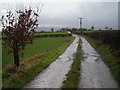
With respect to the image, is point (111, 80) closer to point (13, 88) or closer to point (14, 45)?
point (13, 88)

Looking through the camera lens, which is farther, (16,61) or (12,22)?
(16,61)

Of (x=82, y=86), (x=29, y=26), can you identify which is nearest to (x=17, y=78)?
(x=82, y=86)

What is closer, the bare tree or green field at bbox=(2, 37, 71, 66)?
the bare tree

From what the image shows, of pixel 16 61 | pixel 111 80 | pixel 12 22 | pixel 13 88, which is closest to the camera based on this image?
pixel 13 88

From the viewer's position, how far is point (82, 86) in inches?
311

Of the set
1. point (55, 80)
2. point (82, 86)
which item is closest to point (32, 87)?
point (55, 80)

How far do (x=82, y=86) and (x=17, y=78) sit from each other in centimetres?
357

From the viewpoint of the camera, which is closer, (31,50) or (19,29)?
(19,29)

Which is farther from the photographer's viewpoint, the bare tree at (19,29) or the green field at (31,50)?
the green field at (31,50)

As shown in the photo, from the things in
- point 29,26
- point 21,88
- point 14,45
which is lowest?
point 21,88

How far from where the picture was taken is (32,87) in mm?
7910

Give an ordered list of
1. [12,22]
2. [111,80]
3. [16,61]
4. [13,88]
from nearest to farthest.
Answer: [13,88] < [111,80] < [12,22] < [16,61]

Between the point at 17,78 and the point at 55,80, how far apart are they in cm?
205

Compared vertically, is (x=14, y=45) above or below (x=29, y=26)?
below
